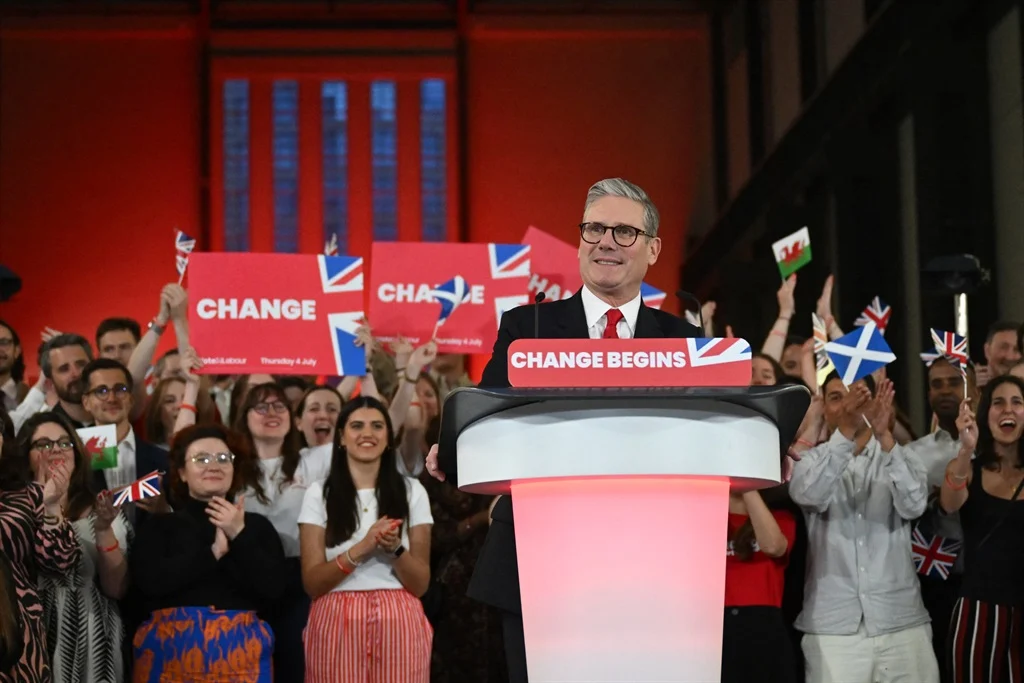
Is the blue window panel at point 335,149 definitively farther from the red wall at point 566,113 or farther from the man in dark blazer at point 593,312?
the man in dark blazer at point 593,312

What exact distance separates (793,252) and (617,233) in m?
3.53

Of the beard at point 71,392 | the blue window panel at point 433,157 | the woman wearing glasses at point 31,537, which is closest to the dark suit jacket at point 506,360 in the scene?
the woman wearing glasses at point 31,537

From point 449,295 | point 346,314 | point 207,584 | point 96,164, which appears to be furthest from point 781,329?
point 96,164

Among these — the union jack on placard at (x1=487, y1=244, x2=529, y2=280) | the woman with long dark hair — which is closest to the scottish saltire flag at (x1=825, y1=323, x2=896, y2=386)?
the woman with long dark hair

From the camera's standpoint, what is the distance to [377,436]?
429 centimetres

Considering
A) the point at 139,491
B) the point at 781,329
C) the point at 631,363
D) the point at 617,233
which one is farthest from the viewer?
the point at 781,329

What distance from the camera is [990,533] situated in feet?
13.2

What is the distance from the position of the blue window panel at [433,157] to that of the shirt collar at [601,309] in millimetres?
9374

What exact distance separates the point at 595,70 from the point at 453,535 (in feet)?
25.5

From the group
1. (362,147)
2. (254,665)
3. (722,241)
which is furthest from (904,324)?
(362,147)

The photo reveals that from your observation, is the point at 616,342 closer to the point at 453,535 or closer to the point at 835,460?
the point at 835,460

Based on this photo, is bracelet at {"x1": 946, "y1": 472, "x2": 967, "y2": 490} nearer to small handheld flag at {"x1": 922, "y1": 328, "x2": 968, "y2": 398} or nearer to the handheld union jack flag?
the handheld union jack flag

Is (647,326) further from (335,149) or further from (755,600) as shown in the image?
(335,149)

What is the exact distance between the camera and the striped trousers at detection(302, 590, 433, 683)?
13.1 ft
